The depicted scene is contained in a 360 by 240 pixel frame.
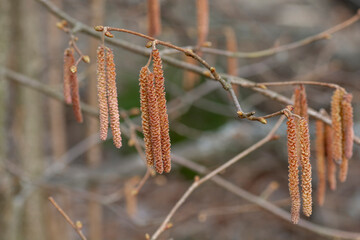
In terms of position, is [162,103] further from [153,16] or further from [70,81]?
[153,16]

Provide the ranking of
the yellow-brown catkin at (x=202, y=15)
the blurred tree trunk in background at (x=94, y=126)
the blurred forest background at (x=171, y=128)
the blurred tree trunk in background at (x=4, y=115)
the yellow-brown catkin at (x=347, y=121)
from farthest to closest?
1. the blurred tree trunk in background at (x=94, y=126)
2. the blurred forest background at (x=171, y=128)
3. the blurred tree trunk in background at (x=4, y=115)
4. the yellow-brown catkin at (x=202, y=15)
5. the yellow-brown catkin at (x=347, y=121)

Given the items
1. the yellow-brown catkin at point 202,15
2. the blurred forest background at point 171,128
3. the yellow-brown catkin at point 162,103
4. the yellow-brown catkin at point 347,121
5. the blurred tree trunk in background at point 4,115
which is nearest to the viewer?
the yellow-brown catkin at point 162,103

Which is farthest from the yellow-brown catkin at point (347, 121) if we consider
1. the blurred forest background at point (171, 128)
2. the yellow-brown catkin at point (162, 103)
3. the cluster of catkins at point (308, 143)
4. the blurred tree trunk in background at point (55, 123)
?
the blurred tree trunk in background at point (55, 123)

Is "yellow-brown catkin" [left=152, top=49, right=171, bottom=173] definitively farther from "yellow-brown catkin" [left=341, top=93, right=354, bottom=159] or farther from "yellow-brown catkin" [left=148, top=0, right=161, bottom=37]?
"yellow-brown catkin" [left=148, top=0, right=161, bottom=37]

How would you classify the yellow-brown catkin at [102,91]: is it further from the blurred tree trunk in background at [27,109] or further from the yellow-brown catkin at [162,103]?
the blurred tree trunk in background at [27,109]

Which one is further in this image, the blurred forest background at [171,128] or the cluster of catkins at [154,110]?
the blurred forest background at [171,128]

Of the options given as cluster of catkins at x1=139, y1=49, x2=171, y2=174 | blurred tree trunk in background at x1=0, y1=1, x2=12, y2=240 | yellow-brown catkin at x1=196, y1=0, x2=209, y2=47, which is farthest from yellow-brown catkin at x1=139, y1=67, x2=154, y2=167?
blurred tree trunk in background at x1=0, y1=1, x2=12, y2=240
